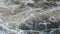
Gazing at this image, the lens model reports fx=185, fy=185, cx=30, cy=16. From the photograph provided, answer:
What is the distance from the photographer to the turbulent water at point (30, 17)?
277 cm

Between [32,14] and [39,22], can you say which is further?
[32,14]

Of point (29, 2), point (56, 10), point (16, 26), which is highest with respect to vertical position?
point (29, 2)

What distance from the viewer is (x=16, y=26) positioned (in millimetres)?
2836

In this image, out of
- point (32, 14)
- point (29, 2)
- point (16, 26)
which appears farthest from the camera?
point (29, 2)

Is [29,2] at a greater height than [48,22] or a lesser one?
greater

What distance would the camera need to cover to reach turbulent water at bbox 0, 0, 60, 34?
2.77 meters

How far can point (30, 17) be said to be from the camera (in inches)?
116

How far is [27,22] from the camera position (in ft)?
9.39

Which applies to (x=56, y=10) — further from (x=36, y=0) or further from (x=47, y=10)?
(x=36, y=0)

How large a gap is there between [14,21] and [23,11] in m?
0.34

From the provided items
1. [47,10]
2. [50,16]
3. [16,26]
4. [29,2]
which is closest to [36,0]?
[29,2]

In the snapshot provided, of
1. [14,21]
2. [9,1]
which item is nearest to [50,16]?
[14,21]

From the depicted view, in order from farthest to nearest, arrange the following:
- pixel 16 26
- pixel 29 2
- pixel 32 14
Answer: pixel 29 2 < pixel 32 14 < pixel 16 26

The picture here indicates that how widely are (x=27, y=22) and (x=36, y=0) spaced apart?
2.83ft
